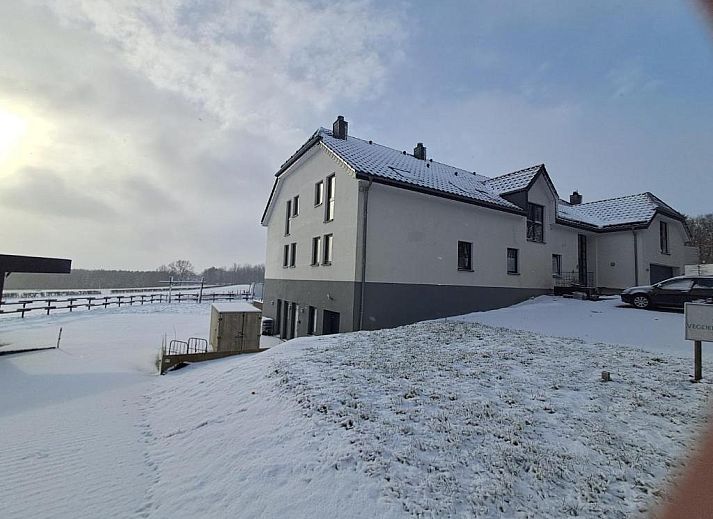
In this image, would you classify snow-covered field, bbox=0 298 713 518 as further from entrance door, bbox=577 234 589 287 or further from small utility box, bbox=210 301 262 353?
entrance door, bbox=577 234 589 287

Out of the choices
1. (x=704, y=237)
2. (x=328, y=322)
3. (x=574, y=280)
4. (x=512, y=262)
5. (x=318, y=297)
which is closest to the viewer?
(x=328, y=322)

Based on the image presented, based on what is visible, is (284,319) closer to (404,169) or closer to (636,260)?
(404,169)

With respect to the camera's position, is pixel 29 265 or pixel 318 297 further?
pixel 318 297

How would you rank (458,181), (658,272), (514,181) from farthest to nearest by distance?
(658,272), (514,181), (458,181)

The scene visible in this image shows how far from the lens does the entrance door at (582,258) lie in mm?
19875

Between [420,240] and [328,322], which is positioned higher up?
[420,240]

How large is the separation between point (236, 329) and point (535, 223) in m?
15.4

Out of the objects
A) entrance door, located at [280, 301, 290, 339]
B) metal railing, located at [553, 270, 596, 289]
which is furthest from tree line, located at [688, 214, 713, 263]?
entrance door, located at [280, 301, 290, 339]

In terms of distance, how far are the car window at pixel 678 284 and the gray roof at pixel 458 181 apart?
5833 mm

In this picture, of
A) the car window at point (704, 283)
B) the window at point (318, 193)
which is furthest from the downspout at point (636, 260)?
the window at point (318, 193)

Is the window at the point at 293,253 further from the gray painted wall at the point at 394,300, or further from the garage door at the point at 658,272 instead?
the garage door at the point at 658,272

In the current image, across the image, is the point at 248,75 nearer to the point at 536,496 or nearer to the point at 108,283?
the point at 536,496

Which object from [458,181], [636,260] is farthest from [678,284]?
[458,181]

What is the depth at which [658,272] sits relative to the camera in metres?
20.7
